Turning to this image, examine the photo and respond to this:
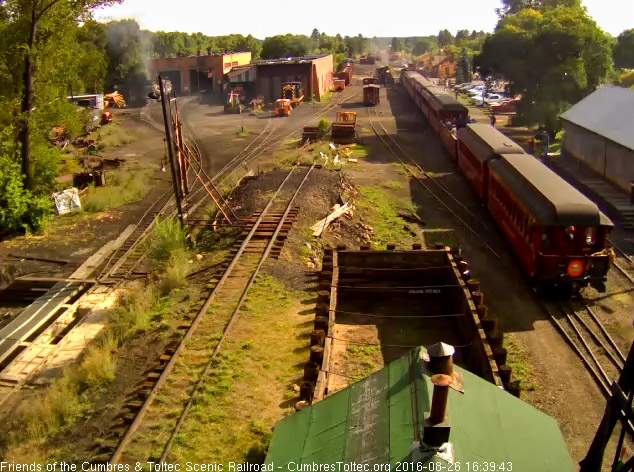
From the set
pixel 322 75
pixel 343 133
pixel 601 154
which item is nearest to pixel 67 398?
pixel 601 154

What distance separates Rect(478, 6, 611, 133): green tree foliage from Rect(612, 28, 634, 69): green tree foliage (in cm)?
3862

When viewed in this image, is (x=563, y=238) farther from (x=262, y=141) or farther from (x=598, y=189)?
(x=262, y=141)

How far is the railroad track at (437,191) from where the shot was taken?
1883 cm

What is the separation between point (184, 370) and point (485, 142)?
50.3 feet

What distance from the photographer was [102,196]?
75.0 ft

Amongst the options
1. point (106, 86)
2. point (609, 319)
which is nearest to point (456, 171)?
point (609, 319)

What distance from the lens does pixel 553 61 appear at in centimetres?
3422

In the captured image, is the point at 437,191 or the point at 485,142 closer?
the point at 485,142

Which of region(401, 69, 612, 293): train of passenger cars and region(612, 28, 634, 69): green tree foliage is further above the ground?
region(612, 28, 634, 69): green tree foliage

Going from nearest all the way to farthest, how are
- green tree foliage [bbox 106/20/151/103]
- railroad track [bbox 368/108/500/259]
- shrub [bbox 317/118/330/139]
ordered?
railroad track [bbox 368/108/500/259], shrub [bbox 317/118/330/139], green tree foliage [bbox 106/20/151/103]

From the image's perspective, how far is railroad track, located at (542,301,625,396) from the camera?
10.8m

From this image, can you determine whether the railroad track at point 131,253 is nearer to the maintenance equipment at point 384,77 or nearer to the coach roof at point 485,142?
the coach roof at point 485,142

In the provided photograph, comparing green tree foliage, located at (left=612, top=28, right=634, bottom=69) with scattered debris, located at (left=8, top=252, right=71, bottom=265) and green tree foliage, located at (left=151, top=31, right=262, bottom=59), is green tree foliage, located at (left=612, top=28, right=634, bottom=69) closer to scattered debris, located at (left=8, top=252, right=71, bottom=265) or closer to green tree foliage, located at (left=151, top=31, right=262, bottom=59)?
green tree foliage, located at (left=151, top=31, right=262, bottom=59)

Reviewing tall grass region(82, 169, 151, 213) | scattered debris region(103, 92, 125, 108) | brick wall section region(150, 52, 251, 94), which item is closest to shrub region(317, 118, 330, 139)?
tall grass region(82, 169, 151, 213)
